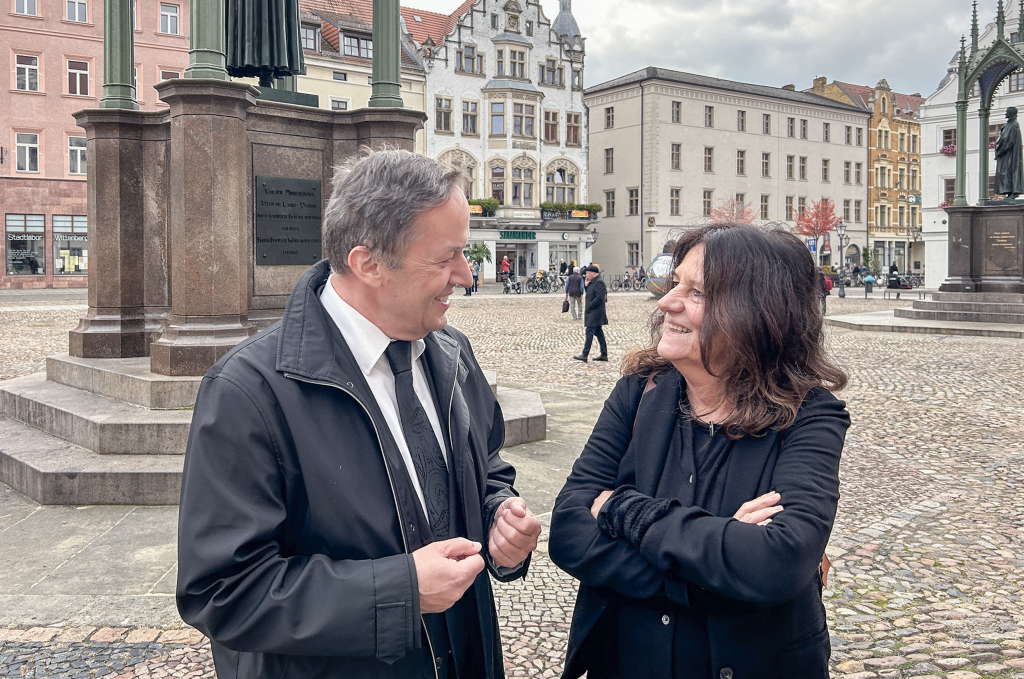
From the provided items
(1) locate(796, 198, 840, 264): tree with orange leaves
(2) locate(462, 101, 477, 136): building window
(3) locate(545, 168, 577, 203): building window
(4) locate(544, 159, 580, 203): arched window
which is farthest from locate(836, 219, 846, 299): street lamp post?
(2) locate(462, 101, 477, 136): building window

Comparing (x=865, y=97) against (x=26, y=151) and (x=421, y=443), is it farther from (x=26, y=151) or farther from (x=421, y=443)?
(x=421, y=443)

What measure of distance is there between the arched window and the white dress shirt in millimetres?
51131

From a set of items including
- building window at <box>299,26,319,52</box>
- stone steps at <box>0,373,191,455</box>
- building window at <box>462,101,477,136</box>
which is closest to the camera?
stone steps at <box>0,373,191,455</box>

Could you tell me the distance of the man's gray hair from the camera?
6.37ft

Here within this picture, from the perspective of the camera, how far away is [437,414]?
2.08m

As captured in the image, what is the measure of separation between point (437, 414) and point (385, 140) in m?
5.77

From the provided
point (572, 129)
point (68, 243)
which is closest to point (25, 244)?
point (68, 243)

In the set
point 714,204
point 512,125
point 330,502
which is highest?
point 512,125

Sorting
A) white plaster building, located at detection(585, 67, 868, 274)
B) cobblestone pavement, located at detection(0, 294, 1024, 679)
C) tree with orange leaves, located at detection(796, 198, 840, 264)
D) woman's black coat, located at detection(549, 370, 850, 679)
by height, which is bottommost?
cobblestone pavement, located at detection(0, 294, 1024, 679)

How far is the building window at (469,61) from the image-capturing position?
49.1 metres

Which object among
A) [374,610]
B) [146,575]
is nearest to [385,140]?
[146,575]

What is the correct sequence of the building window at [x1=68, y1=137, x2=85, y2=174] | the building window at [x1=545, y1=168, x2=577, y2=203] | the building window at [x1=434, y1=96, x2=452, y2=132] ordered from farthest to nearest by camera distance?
the building window at [x1=545, y1=168, x2=577, y2=203] → the building window at [x1=434, y1=96, x2=452, y2=132] → the building window at [x1=68, y1=137, x2=85, y2=174]

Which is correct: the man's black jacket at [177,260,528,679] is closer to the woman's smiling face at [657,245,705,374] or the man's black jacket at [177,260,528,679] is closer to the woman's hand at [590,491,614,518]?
the woman's hand at [590,491,614,518]

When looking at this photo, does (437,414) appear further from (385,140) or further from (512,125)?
(512,125)
